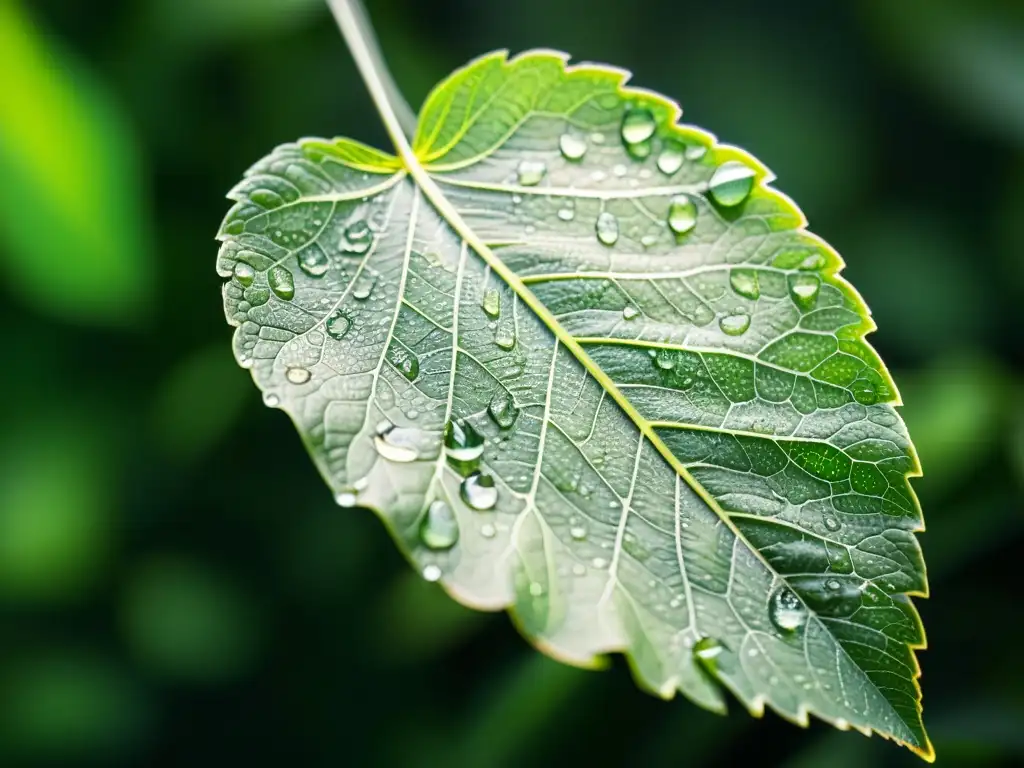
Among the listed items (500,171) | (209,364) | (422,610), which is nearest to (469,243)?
(500,171)

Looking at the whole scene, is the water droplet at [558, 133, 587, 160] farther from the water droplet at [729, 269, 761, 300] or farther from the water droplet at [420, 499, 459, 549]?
the water droplet at [420, 499, 459, 549]

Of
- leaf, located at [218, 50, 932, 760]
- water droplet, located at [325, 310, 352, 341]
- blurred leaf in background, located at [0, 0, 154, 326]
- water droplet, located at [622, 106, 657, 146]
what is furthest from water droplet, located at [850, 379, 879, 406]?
blurred leaf in background, located at [0, 0, 154, 326]

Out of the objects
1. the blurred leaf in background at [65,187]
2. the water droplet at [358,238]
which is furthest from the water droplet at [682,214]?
the blurred leaf in background at [65,187]

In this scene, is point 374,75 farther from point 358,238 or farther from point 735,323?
point 735,323

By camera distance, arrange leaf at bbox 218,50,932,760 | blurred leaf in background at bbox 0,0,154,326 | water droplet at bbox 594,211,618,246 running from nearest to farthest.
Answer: leaf at bbox 218,50,932,760 → water droplet at bbox 594,211,618,246 → blurred leaf in background at bbox 0,0,154,326

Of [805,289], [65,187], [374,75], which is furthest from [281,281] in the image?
[65,187]

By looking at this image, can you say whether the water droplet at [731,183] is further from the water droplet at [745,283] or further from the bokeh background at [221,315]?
the bokeh background at [221,315]
